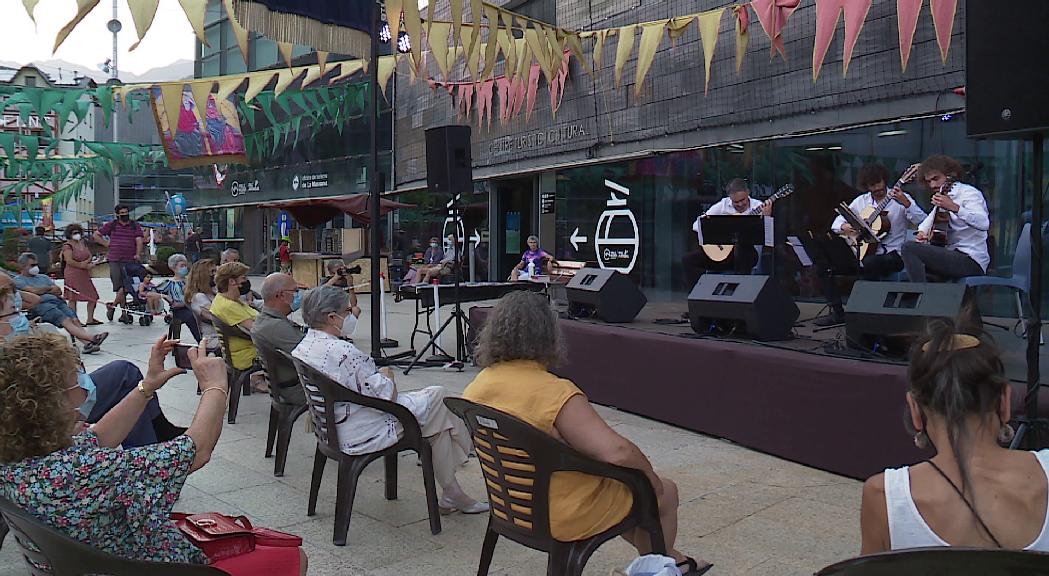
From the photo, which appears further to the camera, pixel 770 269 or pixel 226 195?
pixel 226 195

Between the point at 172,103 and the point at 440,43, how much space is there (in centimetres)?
339

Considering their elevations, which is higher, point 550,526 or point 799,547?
point 550,526

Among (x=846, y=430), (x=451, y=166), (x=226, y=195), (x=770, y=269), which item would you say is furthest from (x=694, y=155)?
(x=226, y=195)

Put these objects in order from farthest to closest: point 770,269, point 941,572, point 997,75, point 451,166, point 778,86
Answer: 1. point 770,269
2. point 778,86
3. point 451,166
4. point 997,75
5. point 941,572

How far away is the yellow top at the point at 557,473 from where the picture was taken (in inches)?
106

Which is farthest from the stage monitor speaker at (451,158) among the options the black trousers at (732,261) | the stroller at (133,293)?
the stroller at (133,293)

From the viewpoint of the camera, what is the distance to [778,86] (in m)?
9.78

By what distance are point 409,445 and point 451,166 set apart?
523 centimetres

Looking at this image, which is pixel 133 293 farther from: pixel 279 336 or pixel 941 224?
pixel 941 224

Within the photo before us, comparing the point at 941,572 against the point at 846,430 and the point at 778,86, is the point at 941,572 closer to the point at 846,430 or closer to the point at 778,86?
the point at 846,430

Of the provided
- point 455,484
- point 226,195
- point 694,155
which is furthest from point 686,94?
point 226,195

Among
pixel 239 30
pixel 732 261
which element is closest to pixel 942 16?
pixel 732 261

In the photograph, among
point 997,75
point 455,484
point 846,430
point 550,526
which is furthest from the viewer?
point 846,430

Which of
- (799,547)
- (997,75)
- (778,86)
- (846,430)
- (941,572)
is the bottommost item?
(799,547)
